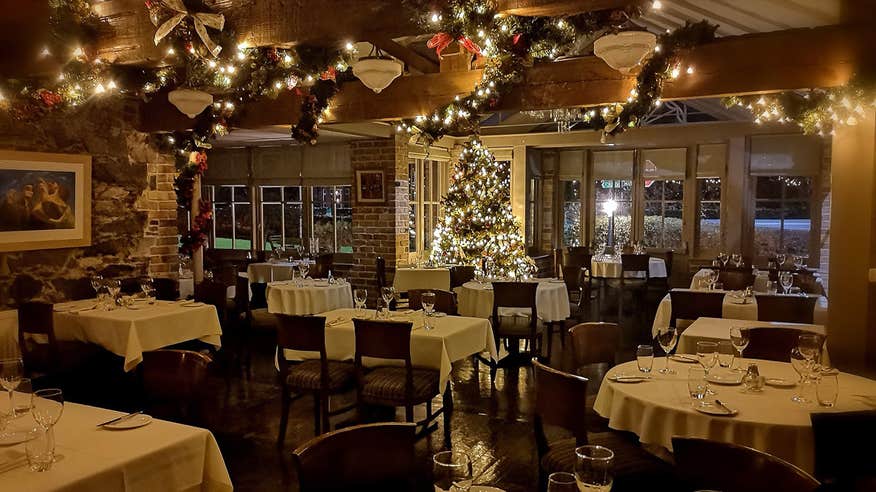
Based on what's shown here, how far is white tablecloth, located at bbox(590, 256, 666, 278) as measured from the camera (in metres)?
10.4

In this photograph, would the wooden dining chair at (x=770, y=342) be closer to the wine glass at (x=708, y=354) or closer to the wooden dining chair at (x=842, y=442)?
the wine glass at (x=708, y=354)

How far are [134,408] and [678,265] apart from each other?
968cm

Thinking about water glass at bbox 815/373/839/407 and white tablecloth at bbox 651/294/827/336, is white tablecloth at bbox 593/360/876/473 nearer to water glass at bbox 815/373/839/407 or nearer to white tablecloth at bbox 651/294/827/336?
water glass at bbox 815/373/839/407

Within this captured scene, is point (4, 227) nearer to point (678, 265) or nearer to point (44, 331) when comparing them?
point (44, 331)

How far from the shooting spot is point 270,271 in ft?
33.1

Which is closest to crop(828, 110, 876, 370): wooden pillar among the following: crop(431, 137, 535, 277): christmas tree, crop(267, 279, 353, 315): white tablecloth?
crop(267, 279, 353, 315): white tablecloth

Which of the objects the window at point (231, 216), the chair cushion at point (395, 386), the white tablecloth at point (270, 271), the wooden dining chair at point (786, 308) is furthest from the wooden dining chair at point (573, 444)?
the window at point (231, 216)

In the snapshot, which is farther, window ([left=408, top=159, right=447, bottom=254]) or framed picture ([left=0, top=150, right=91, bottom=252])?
window ([left=408, top=159, right=447, bottom=254])

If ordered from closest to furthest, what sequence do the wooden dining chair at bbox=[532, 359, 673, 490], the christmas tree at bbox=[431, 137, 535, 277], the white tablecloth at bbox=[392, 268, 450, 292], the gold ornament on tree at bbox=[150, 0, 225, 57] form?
the wooden dining chair at bbox=[532, 359, 673, 490], the gold ornament on tree at bbox=[150, 0, 225, 57], the white tablecloth at bbox=[392, 268, 450, 292], the christmas tree at bbox=[431, 137, 535, 277]

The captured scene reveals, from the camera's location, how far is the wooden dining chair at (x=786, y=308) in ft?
17.9

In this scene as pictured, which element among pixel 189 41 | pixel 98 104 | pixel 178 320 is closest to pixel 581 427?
pixel 189 41

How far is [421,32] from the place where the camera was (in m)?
3.79

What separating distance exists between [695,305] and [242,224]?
32.6 ft

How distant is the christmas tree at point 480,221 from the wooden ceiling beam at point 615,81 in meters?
3.25
